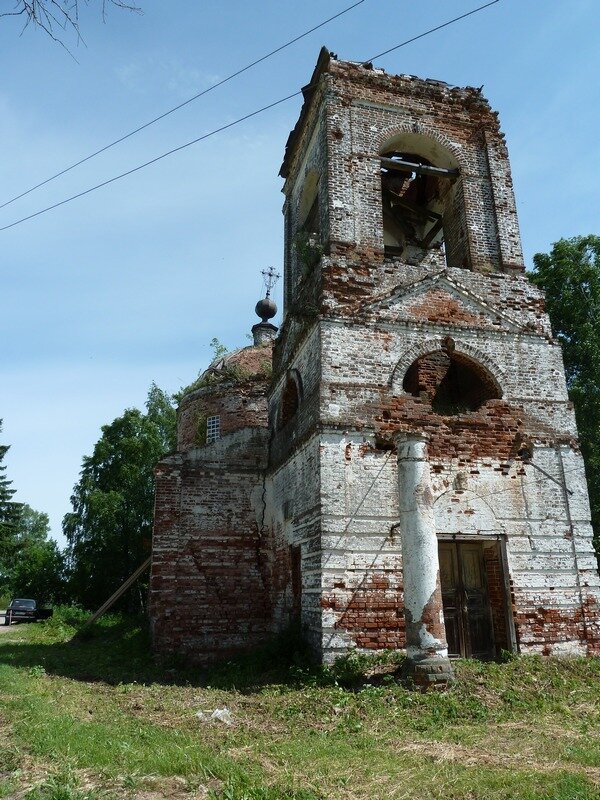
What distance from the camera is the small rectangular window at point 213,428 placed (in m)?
17.4

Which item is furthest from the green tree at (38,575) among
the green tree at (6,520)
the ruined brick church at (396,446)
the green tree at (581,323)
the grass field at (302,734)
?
the green tree at (581,323)

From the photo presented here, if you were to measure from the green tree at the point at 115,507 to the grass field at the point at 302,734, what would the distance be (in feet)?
50.8

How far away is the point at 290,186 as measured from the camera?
14641 mm

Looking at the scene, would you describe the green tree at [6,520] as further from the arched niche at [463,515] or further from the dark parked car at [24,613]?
the arched niche at [463,515]

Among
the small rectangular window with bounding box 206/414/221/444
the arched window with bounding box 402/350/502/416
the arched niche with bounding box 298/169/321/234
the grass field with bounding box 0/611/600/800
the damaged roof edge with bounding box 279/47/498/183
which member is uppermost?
the damaged roof edge with bounding box 279/47/498/183

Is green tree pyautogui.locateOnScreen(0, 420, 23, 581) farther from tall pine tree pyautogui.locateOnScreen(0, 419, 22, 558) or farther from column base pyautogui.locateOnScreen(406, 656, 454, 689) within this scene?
column base pyautogui.locateOnScreen(406, 656, 454, 689)

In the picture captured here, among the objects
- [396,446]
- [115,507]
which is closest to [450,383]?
[396,446]

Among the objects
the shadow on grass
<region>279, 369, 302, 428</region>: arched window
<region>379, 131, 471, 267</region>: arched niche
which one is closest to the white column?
the shadow on grass

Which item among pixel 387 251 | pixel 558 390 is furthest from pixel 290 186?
pixel 558 390

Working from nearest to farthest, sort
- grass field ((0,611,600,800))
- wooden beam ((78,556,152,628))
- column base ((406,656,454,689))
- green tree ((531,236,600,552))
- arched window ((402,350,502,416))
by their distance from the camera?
grass field ((0,611,600,800)) → column base ((406,656,454,689)) → arched window ((402,350,502,416)) → wooden beam ((78,556,152,628)) → green tree ((531,236,600,552))

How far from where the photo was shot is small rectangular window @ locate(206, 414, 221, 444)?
1744cm

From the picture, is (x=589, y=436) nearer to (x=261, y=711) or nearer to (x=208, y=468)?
(x=208, y=468)

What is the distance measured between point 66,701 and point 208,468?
6.00 metres

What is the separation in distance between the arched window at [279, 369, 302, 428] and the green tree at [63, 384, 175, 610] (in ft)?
41.1
